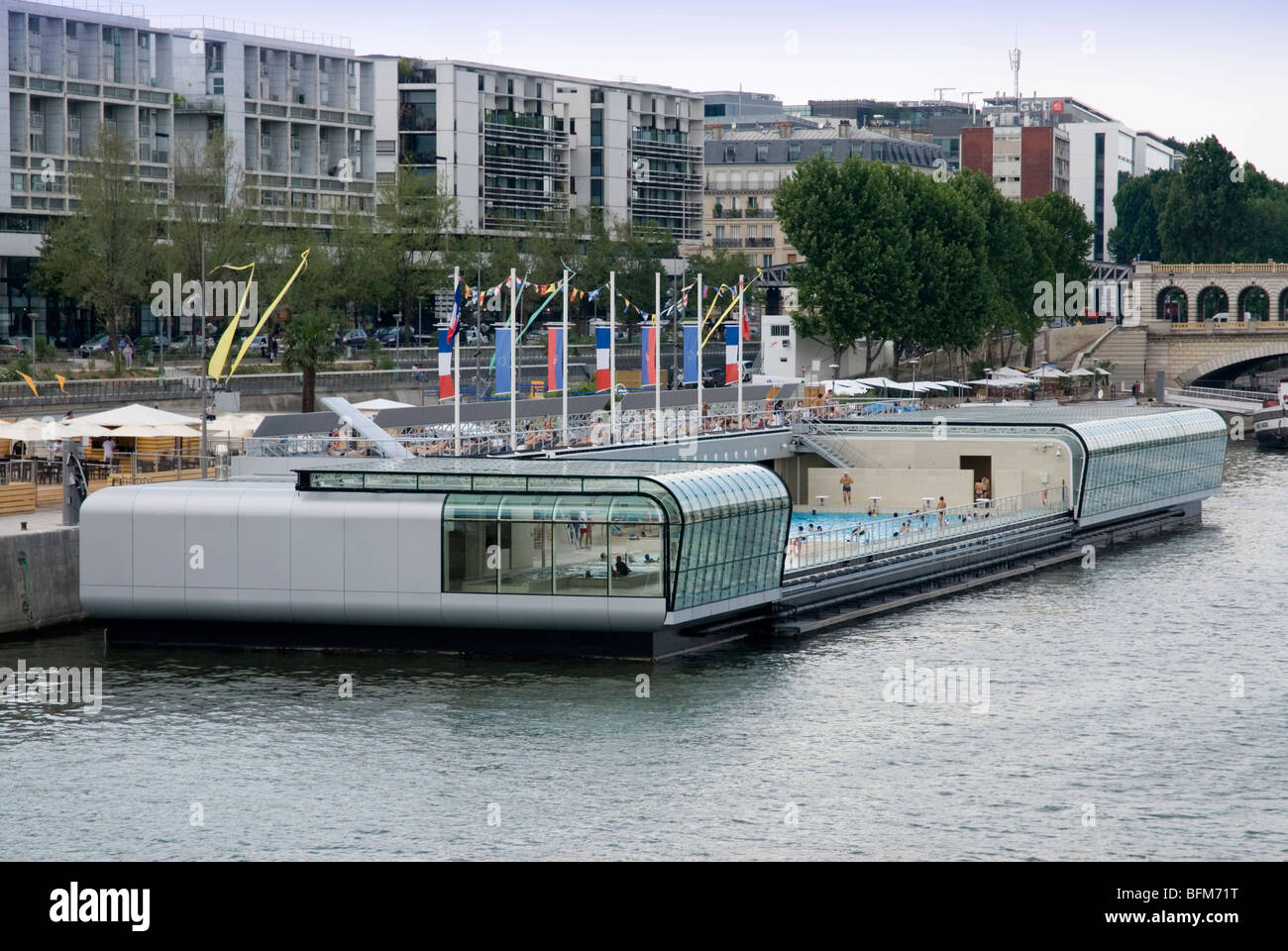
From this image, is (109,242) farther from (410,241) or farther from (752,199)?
(752,199)

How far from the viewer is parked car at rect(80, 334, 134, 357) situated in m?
112

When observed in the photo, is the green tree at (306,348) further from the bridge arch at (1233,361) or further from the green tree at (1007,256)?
the bridge arch at (1233,361)

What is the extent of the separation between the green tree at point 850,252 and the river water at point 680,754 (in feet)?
250

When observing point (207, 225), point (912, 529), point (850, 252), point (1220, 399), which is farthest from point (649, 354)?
point (1220, 399)

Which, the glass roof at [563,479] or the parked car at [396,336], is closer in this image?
the glass roof at [563,479]

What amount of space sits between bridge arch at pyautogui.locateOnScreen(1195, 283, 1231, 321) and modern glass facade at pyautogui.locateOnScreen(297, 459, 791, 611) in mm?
128344

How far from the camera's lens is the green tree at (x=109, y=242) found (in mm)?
103312

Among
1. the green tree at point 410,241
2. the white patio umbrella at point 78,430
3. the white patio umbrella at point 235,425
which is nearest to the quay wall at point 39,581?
the white patio umbrella at point 78,430

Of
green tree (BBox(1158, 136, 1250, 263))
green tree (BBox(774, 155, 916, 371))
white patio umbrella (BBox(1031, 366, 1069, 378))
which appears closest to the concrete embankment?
green tree (BBox(774, 155, 916, 371))

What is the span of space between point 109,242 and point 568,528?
201ft

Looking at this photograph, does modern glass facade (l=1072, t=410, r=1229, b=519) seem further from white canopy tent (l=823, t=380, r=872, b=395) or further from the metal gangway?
the metal gangway

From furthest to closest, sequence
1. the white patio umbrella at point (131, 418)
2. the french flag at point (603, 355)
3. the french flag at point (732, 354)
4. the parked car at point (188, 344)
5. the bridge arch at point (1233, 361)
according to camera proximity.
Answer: the bridge arch at point (1233, 361), the parked car at point (188, 344), the french flag at point (732, 354), the french flag at point (603, 355), the white patio umbrella at point (131, 418)

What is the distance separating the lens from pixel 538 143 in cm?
16325
